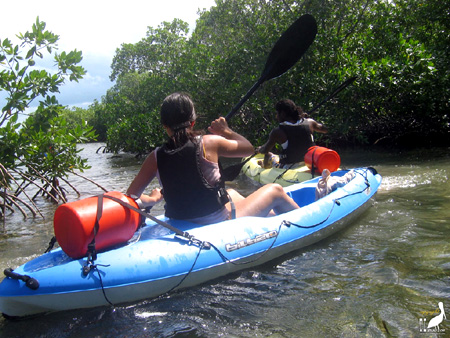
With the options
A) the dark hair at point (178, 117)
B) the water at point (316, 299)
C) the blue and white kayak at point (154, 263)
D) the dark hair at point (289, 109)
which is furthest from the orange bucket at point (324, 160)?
the dark hair at point (178, 117)

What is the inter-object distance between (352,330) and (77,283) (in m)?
1.59

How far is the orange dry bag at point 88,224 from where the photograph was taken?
7.80 feet

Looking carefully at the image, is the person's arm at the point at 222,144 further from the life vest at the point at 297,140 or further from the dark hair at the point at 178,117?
the life vest at the point at 297,140

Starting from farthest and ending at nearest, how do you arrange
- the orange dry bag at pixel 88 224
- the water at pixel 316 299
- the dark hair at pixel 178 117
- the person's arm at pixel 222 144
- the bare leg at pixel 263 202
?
the bare leg at pixel 263 202 → the person's arm at pixel 222 144 → the dark hair at pixel 178 117 → the orange dry bag at pixel 88 224 → the water at pixel 316 299

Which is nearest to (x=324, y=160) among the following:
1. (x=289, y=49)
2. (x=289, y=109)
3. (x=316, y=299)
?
(x=289, y=109)

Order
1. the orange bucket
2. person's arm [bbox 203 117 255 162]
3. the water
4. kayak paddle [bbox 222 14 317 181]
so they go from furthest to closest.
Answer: the orange bucket → kayak paddle [bbox 222 14 317 181] → person's arm [bbox 203 117 255 162] → the water

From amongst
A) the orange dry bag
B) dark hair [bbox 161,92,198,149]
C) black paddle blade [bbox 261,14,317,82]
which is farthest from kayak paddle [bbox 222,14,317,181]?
the orange dry bag

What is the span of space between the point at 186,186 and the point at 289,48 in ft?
7.84

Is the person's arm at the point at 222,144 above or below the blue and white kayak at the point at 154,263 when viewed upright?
above

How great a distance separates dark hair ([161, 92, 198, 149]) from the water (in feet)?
→ 3.45

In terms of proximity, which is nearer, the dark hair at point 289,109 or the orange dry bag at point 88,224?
the orange dry bag at point 88,224

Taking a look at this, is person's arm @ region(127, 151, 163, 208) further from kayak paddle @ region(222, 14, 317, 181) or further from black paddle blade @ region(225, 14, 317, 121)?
black paddle blade @ region(225, 14, 317, 121)

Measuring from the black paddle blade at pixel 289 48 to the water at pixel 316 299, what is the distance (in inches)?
72.2

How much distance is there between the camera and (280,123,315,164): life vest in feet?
18.2
